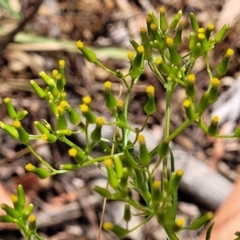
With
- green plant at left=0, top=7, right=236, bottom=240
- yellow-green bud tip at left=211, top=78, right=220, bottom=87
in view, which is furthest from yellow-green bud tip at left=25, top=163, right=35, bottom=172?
yellow-green bud tip at left=211, top=78, right=220, bottom=87

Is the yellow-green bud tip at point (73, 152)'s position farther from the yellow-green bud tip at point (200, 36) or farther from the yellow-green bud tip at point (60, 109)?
the yellow-green bud tip at point (200, 36)

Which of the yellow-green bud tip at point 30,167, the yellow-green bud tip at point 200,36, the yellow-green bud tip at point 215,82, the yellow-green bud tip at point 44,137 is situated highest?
the yellow-green bud tip at point 200,36

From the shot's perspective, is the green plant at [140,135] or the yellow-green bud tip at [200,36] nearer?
the green plant at [140,135]

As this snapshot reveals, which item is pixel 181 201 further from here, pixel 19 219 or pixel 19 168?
pixel 19 219

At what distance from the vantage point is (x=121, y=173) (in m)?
0.97

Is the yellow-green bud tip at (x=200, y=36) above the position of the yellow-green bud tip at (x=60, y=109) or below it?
above

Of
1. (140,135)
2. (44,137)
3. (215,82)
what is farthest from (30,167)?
(215,82)

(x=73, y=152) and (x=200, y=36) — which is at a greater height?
(x=200, y=36)

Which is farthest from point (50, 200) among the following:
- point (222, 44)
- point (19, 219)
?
point (222, 44)

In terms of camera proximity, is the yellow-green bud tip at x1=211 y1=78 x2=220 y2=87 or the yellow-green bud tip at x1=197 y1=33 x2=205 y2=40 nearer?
the yellow-green bud tip at x1=211 y1=78 x2=220 y2=87

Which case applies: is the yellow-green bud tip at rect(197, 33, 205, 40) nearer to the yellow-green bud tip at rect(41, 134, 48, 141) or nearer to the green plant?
the green plant

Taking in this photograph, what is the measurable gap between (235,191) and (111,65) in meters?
0.62

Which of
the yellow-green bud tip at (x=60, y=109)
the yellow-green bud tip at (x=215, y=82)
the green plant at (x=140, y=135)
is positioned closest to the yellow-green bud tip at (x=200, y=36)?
the green plant at (x=140, y=135)

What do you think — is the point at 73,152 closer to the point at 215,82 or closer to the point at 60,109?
the point at 60,109
